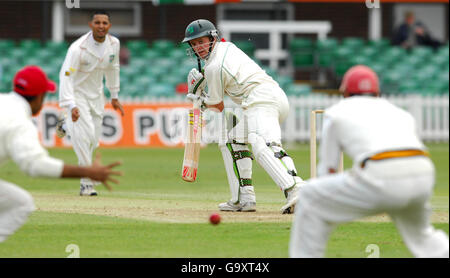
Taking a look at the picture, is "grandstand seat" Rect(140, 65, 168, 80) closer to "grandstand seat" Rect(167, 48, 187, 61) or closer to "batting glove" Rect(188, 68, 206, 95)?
"grandstand seat" Rect(167, 48, 187, 61)

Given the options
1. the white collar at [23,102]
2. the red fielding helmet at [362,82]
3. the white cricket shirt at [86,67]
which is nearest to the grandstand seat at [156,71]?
the white cricket shirt at [86,67]

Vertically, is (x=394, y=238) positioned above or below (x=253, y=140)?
below

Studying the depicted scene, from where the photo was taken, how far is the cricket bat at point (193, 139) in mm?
10703

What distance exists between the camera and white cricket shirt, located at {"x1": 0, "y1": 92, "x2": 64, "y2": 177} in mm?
6316

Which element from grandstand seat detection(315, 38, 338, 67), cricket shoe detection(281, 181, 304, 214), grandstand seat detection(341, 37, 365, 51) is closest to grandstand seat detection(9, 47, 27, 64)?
grandstand seat detection(315, 38, 338, 67)

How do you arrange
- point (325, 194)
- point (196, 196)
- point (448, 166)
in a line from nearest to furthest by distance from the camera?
point (325, 194)
point (196, 196)
point (448, 166)

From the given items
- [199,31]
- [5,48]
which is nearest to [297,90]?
[5,48]

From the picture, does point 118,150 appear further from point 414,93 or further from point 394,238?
point 394,238

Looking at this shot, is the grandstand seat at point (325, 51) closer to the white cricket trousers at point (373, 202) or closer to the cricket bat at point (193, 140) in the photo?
the cricket bat at point (193, 140)

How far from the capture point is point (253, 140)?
1005 cm

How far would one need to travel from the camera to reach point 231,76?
1028 centimetres

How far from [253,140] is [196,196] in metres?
2.78

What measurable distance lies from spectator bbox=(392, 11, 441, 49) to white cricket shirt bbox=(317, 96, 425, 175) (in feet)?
76.5
